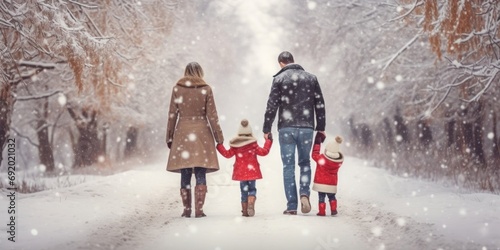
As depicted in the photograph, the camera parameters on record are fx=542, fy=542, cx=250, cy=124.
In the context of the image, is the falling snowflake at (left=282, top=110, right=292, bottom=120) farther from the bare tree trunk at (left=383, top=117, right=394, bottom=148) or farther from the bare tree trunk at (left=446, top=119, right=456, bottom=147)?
the bare tree trunk at (left=383, top=117, right=394, bottom=148)

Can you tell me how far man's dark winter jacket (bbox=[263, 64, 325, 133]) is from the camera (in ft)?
26.7

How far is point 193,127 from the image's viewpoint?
8070 millimetres

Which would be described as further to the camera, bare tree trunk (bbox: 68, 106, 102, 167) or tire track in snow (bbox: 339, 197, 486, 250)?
bare tree trunk (bbox: 68, 106, 102, 167)

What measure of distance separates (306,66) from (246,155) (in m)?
22.5

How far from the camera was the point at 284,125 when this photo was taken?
8.16 m

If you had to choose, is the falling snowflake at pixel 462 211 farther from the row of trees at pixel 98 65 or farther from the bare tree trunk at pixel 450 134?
the bare tree trunk at pixel 450 134

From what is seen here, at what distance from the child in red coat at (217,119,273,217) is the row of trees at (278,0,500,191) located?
5934 millimetres

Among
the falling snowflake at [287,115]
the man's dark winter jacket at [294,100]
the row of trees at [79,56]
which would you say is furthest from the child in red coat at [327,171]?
the row of trees at [79,56]

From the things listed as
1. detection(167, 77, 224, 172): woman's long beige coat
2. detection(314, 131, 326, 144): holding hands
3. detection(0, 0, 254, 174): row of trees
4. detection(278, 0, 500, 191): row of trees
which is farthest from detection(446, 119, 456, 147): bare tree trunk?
detection(167, 77, 224, 172): woman's long beige coat

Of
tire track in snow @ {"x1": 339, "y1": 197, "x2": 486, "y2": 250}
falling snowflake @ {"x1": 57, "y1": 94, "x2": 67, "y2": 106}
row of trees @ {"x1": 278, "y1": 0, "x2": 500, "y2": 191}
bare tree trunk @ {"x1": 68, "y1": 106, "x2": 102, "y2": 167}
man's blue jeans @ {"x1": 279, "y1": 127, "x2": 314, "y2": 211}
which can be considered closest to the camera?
tire track in snow @ {"x1": 339, "y1": 197, "x2": 486, "y2": 250}

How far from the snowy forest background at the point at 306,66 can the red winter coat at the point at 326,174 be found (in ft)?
7.52

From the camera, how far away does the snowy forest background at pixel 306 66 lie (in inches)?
340

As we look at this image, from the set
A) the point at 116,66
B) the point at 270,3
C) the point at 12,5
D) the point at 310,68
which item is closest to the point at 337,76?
the point at 310,68

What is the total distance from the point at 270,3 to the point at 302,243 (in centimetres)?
3090
